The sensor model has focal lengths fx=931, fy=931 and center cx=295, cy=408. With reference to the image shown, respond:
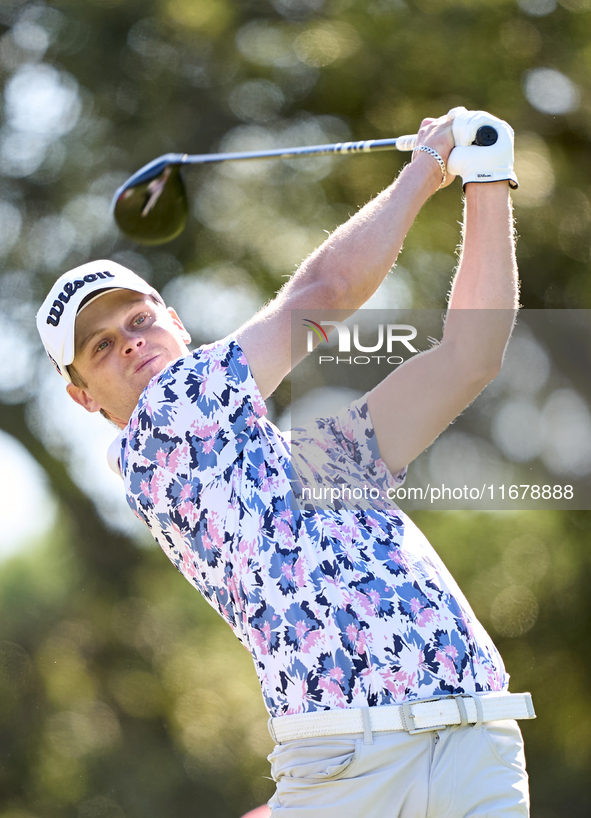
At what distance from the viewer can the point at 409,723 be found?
5.17 ft

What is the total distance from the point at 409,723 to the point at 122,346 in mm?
1074

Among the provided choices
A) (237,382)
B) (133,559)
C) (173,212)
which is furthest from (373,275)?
(133,559)

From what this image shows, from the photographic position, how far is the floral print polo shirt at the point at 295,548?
161 centimetres

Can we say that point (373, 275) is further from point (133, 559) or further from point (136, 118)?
point (136, 118)

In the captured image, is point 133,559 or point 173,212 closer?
point 173,212

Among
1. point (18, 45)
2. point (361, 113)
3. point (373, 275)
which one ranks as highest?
point (18, 45)

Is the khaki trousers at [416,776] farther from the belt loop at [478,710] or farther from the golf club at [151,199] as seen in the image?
the golf club at [151,199]

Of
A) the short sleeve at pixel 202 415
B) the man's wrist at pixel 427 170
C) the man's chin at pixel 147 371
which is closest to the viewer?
the short sleeve at pixel 202 415

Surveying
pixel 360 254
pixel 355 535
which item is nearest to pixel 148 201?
pixel 360 254

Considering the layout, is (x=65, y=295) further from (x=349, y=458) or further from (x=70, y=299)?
(x=349, y=458)

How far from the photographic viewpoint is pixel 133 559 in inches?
239

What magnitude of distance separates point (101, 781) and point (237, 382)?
5.03 meters

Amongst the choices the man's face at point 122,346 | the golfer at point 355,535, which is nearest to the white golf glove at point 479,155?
the golfer at point 355,535

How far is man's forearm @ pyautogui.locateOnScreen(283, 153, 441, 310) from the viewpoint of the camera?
1.89 metres
